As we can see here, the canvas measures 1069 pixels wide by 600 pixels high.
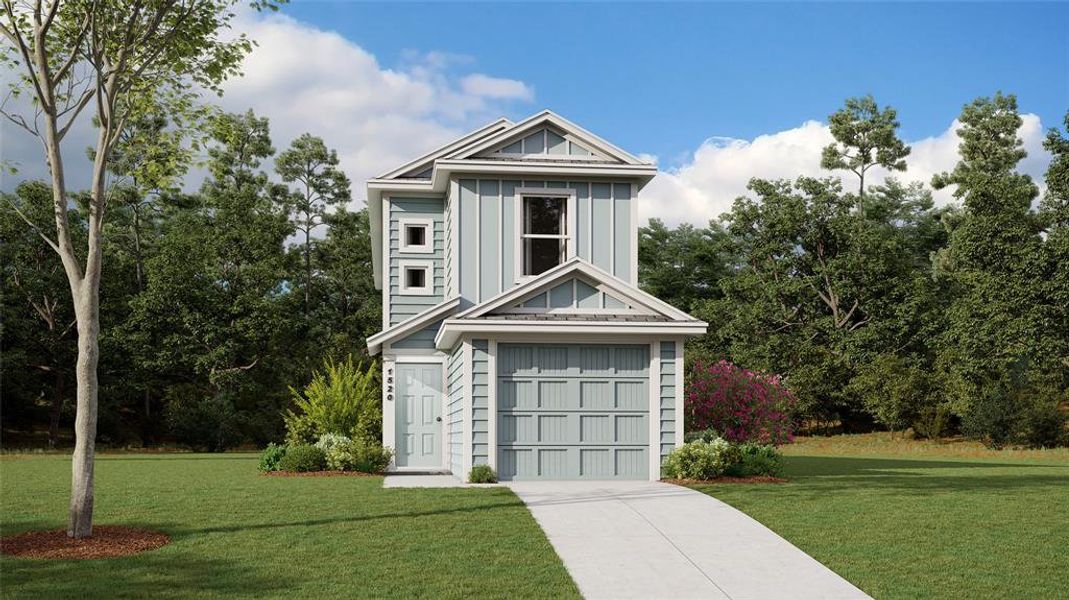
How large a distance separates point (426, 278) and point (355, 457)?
469 centimetres

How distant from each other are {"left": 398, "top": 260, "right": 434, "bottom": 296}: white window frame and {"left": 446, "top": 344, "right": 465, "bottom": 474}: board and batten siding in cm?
225

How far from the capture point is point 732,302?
1898 inches

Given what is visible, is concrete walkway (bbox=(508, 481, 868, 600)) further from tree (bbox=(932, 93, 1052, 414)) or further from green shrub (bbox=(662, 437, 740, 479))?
tree (bbox=(932, 93, 1052, 414))

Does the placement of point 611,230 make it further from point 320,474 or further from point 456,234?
point 320,474

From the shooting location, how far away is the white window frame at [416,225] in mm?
22469

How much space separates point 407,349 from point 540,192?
14.6 feet

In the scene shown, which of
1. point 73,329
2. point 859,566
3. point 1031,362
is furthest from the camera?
point 73,329

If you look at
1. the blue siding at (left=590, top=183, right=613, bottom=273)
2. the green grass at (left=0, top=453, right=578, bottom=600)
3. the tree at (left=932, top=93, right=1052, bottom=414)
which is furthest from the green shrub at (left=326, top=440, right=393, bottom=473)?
the tree at (left=932, top=93, right=1052, bottom=414)

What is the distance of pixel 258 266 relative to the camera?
39.4m

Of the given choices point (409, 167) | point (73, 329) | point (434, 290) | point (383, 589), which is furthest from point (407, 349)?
point (73, 329)

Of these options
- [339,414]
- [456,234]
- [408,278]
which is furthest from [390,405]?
[456,234]

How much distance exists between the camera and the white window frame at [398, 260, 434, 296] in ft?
73.6

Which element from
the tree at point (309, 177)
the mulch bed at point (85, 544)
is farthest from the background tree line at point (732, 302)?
the mulch bed at point (85, 544)

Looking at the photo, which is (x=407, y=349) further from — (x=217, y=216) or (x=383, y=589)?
(x=217, y=216)
